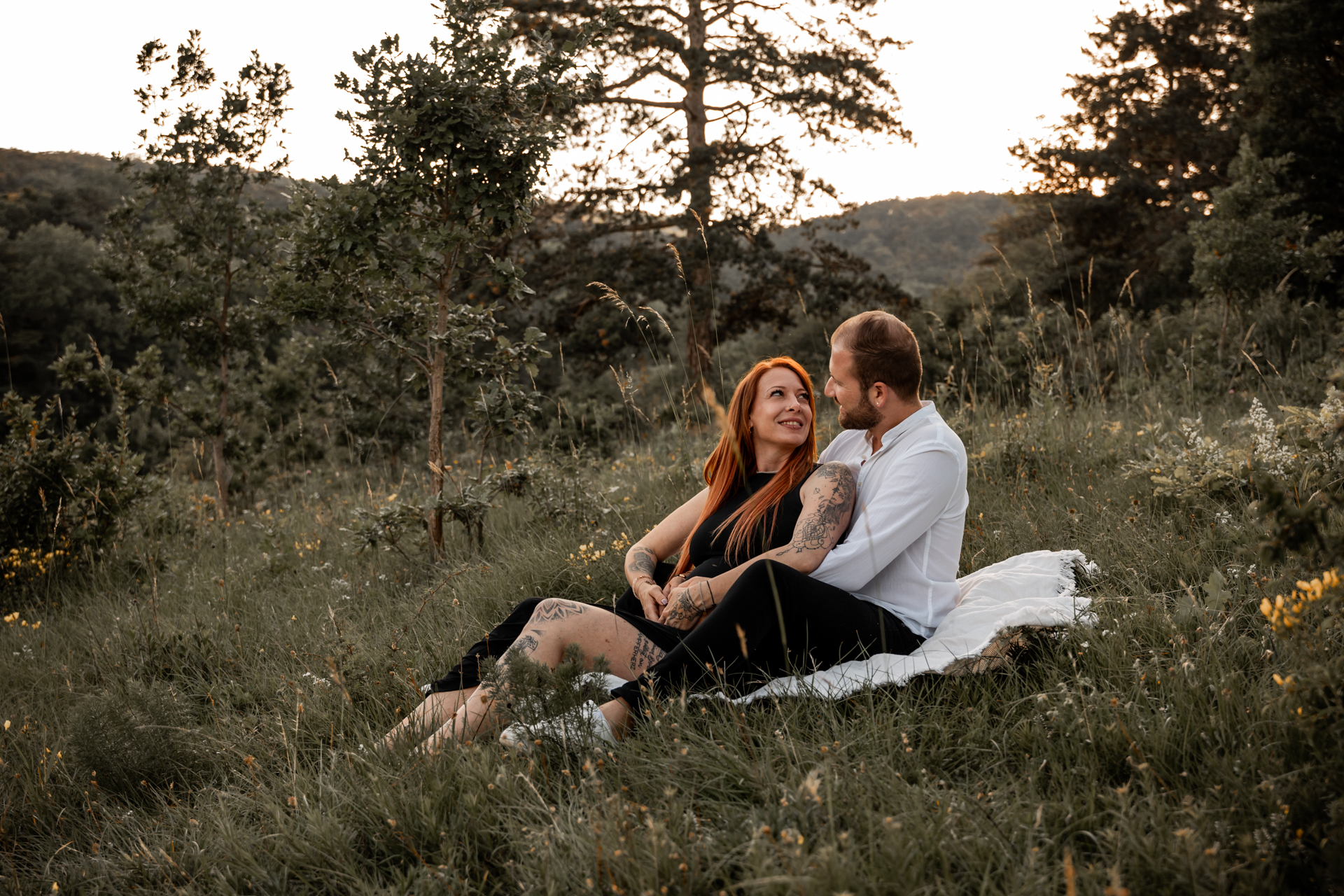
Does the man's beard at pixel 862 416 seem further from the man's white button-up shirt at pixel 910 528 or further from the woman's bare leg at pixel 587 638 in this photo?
the woman's bare leg at pixel 587 638

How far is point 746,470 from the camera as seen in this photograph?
3094mm

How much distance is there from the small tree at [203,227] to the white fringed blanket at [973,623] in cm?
643

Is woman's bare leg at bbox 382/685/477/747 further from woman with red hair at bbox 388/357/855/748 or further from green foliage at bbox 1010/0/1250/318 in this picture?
green foliage at bbox 1010/0/1250/318

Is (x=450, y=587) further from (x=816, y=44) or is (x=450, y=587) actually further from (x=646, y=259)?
(x=816, y=44)

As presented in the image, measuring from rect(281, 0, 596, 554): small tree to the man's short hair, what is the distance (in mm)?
1791

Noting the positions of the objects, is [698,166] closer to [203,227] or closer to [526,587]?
[203,227]

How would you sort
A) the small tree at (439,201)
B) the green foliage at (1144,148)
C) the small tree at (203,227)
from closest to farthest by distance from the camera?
the small tree at (439,201)
the small tree at (203,227)
the green foliage at (1144,148)

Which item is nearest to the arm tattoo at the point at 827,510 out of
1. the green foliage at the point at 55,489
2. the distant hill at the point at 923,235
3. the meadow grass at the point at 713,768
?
the meadow grass at the point at 713,768

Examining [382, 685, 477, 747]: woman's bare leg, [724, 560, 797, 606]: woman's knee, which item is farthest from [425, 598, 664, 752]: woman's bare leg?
[724, 560, 797, 606]: woman's knee

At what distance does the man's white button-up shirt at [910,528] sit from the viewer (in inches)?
94.9

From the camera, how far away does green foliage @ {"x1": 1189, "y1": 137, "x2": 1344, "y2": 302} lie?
7035 mm

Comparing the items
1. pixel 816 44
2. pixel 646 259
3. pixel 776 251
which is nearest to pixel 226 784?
pixel 646 259

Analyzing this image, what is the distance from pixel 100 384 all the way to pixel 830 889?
7.40m

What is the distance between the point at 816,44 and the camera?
11.2 meters
